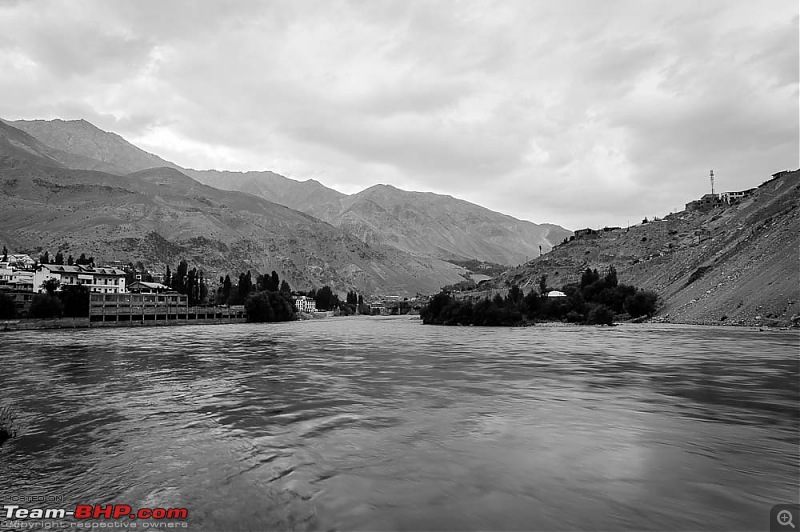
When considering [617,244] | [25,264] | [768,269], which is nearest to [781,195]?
[768,269]

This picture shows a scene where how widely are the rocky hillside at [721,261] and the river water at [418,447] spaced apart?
2290 inches

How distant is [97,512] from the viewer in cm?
1103

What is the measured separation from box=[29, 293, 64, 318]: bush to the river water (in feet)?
280

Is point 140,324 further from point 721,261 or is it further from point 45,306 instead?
point 721,261

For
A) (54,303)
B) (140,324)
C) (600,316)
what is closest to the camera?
(54,303)

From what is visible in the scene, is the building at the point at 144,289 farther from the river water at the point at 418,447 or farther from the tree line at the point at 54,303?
the river water at the point at 418,447

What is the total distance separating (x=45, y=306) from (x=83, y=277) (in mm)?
39621

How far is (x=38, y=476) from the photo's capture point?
13359mm

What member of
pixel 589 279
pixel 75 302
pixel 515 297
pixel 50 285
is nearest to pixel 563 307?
pixel 515 297

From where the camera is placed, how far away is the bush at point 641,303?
369 ft

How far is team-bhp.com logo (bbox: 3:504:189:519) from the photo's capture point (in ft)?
A: 35.3

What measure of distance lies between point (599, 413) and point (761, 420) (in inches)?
244

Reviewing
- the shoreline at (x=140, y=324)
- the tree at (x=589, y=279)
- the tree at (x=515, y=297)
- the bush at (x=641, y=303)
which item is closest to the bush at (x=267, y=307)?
the shoreline at (x=140, y=324)

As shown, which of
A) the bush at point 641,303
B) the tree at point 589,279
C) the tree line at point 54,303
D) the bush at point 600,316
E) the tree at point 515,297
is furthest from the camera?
the tree at point 589,279
